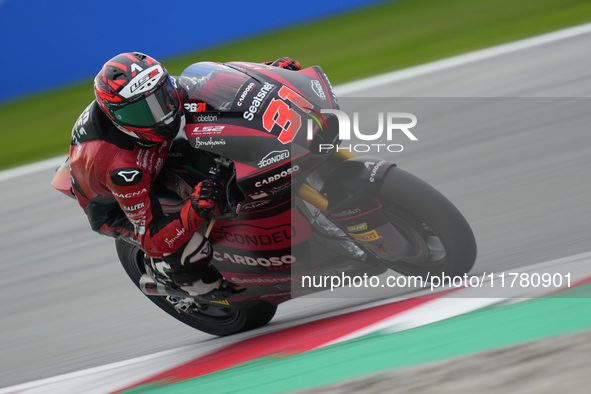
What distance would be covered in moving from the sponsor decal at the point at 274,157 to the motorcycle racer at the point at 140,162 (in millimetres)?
274

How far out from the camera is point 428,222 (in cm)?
250

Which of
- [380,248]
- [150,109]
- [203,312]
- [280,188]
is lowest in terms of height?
[203,312]

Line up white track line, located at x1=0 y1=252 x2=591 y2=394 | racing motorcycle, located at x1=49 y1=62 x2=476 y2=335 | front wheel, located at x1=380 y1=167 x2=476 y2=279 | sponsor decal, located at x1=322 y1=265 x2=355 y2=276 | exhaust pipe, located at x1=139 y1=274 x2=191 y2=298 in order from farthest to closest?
1. exhaust pipe, located at x1=139 y1=274 x2=191 y2=298
2. sponsor decal, located at x1=322 y1=265 x2=355 y2=276
3. front wheel, located at x1=380 y1=167 x2=476 y2=279
4. racing motorcycle, located at x1=49 y1=62 x2=476 y2=335
5. white track line, located at x1=0 y1=252 x2=591 y2=394

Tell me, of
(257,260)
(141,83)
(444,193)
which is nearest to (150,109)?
(141,83)

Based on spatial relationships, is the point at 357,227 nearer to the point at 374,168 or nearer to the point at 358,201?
the point at 358,201

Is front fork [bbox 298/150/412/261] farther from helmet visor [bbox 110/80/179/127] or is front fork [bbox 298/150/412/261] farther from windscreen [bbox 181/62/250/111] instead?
helmet visor [bbox 110/80/179/127]

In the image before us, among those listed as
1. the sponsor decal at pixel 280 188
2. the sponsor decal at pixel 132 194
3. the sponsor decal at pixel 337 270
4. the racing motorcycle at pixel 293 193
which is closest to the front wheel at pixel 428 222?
the racing motorcycle at pixel 293 193

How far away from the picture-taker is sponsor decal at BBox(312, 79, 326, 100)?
2.50 m

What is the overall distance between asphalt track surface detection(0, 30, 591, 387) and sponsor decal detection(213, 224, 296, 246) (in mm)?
615

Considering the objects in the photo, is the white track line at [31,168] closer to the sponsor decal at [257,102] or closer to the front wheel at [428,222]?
the sponsor decal at [257,102]

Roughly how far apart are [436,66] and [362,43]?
6.58 ft

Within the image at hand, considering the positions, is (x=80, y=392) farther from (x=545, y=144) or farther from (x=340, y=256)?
(x=545, y=144)

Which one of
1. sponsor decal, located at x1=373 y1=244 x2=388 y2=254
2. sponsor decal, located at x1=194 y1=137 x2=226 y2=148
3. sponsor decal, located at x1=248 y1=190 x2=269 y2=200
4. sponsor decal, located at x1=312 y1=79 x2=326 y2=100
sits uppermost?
sponsor decal, located at x1=312 y1=79 x2=326 y2=100

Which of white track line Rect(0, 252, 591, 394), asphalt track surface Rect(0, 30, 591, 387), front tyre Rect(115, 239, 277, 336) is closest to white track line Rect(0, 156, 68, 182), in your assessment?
asphalt track surface Rect(0, 30, 591, 387)
